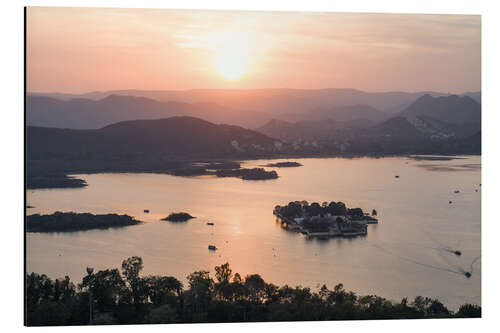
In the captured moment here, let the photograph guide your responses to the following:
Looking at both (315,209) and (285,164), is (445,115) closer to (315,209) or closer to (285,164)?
(315,209)

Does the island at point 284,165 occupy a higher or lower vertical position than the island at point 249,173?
higher

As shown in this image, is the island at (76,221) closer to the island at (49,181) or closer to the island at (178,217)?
the island at (49,181)

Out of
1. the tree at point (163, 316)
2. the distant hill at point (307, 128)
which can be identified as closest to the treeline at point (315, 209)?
the distant hill at point (307, 128)

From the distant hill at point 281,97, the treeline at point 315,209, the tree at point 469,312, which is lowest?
the tree at point 469,312

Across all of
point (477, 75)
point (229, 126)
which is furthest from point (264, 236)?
point (477, 75)

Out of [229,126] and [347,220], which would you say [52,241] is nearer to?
[229,126]

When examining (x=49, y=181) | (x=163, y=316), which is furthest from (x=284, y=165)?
(x=163, y=316)

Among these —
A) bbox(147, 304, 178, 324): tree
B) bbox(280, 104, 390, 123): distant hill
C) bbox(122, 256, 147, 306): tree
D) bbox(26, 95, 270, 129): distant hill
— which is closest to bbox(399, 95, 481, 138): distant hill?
bbox(280, 104, 390, 123): distant hill
